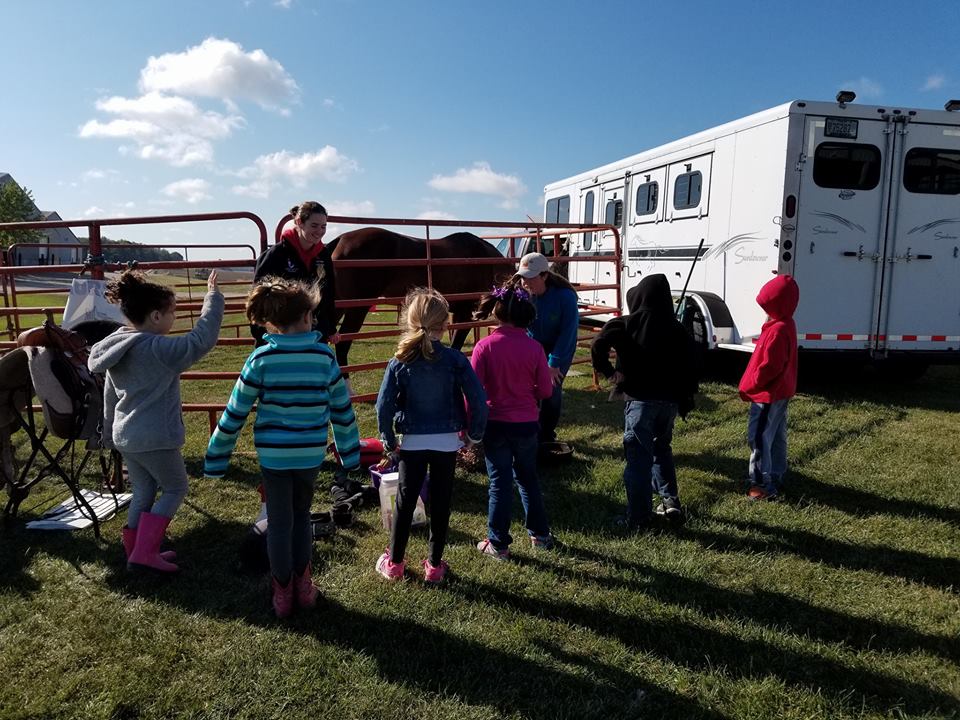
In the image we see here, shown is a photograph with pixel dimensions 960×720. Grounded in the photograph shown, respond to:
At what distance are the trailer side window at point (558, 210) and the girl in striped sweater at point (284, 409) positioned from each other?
1040 cm

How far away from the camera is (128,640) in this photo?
280 cm

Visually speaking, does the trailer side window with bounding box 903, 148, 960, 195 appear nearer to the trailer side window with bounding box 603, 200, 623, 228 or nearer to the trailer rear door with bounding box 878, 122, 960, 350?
the trailer rear door with bounding box 878, 122, 960, 350

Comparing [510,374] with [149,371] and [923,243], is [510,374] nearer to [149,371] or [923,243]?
[149,371]

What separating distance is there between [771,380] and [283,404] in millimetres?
3172

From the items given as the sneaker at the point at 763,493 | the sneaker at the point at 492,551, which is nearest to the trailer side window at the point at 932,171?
the sneaker at the point at 763,493

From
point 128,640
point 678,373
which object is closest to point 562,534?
point 678,373

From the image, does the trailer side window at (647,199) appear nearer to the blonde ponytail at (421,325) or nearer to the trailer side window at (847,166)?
the trailer side window at (847,166)

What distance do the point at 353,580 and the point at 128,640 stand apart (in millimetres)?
995

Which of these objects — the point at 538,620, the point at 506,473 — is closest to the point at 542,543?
the point at 506,473

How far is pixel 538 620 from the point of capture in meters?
2.97

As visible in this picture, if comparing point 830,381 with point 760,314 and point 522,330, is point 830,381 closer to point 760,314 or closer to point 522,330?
point 760,314

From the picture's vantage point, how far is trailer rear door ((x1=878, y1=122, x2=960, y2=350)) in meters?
7.15

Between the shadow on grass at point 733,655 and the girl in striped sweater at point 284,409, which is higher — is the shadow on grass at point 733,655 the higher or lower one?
the lower one

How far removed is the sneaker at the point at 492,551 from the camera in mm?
3531
